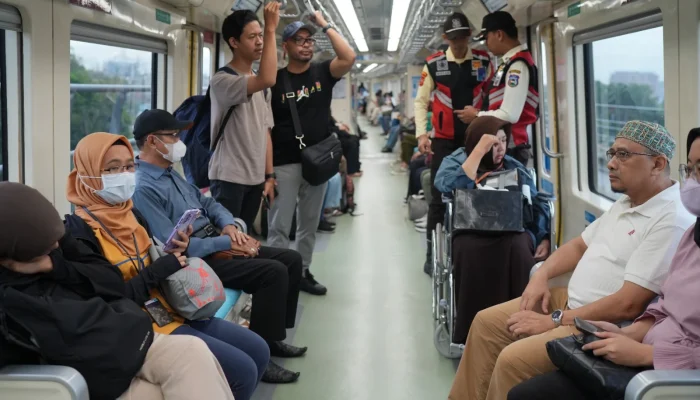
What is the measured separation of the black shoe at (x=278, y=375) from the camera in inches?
137

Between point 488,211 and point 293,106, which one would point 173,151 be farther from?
point 488,211

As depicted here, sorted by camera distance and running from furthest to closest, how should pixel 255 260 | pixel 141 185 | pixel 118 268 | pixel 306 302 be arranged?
pixel 306 302
pixel 255 260
pixel 141 185
pixel 118 268

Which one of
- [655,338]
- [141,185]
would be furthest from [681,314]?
[141,185]

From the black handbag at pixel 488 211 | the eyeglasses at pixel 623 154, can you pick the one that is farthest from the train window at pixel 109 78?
the eyeglasses at pixel 623 154

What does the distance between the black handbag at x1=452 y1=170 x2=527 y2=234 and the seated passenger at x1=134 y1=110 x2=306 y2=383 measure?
2.87 ft

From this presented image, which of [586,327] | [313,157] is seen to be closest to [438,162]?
[313,157]

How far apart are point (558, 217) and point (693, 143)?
3.40 metres

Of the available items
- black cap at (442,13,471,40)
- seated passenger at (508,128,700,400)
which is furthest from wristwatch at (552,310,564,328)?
black cap at (442,13,471,40)

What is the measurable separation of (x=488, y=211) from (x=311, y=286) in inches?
77.2

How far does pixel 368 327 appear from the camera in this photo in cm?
436

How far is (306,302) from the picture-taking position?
15.8ft

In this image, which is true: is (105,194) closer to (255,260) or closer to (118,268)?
(118,268)

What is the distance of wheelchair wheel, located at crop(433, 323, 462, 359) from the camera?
147 inches

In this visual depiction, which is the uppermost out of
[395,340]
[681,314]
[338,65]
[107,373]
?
[338,65]
